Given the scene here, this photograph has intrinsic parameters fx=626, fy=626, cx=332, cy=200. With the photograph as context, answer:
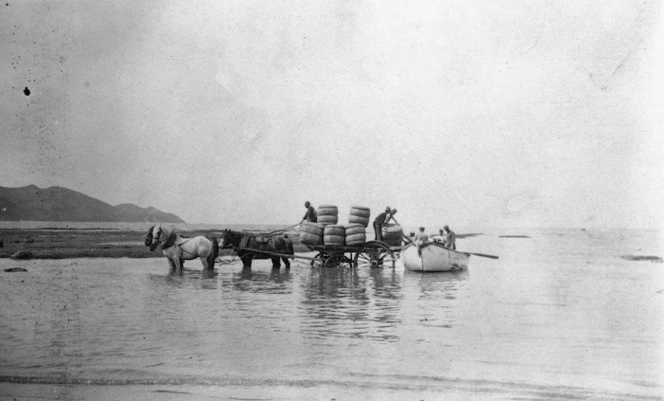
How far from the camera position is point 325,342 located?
860 cm

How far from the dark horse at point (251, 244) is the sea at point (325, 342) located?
13.9 feet

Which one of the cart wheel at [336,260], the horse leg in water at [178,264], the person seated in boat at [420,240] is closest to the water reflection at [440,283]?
the person seated in boat at [420,240]

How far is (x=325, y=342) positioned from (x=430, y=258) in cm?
1102

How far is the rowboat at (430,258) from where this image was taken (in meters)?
19.0

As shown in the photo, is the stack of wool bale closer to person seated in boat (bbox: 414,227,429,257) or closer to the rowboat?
person seated in boat (bbox: 414,227,429,257)

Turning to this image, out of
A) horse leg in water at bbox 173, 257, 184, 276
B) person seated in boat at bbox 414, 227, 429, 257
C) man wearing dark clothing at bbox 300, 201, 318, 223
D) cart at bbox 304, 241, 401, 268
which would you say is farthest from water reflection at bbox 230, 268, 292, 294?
person seated in boat at bbox 414, 227, 429, 257

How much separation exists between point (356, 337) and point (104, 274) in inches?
451

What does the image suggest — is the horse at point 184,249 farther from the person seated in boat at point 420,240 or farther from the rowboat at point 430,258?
the person seated in boat at point 420,240

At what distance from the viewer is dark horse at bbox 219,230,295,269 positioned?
19453mm

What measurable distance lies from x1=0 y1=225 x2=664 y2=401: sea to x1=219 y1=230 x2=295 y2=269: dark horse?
13.9ft

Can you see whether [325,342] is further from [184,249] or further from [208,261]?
[208,261]

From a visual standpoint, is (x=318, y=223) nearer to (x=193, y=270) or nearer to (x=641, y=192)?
(x=193, y=270)

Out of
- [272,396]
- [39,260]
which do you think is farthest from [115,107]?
[39,260]

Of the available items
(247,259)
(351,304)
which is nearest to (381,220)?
(247,259)
